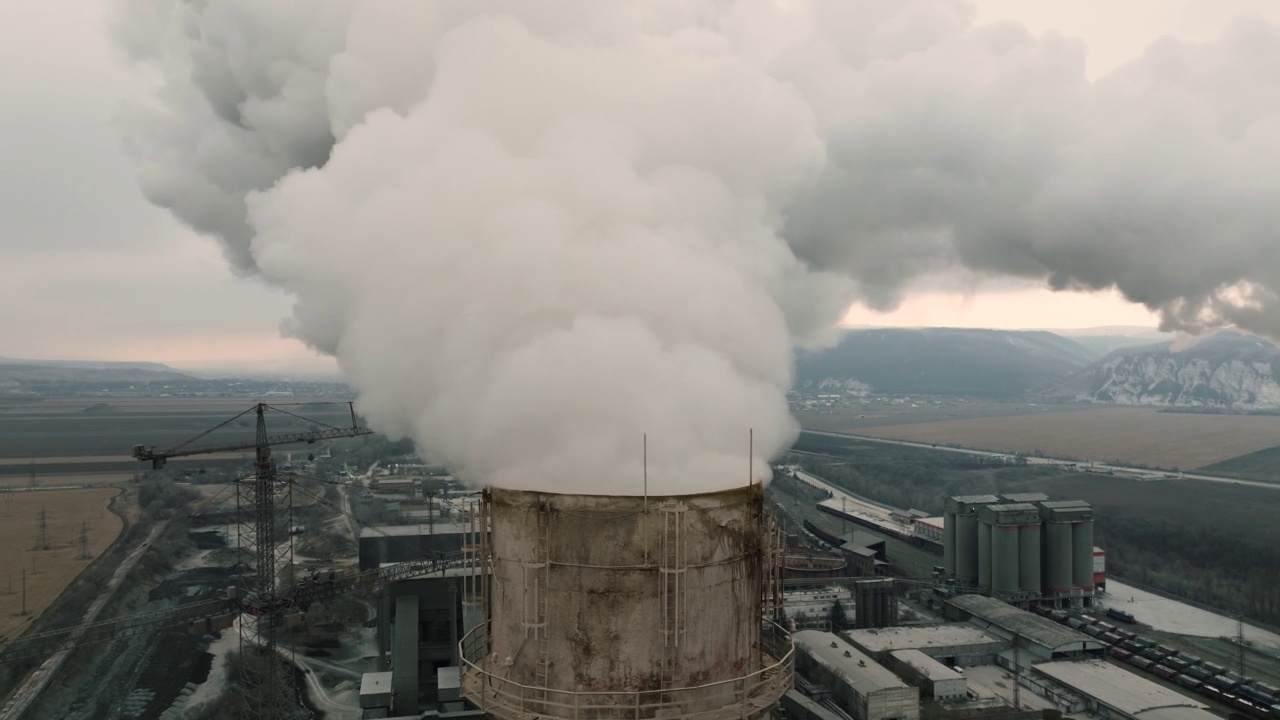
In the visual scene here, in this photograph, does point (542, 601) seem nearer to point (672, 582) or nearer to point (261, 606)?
point (672, 582)

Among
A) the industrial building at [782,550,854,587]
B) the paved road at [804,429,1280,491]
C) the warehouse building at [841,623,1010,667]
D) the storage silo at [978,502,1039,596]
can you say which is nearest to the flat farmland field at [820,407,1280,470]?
the paved road at [804,429,1280,491]

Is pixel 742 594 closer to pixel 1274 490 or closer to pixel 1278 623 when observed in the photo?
pixel 1278 623

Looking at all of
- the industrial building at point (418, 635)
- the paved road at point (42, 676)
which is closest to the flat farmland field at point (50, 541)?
the paved road at point (42, 676)

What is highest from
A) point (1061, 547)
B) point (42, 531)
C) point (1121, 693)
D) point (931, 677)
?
point (1061, 547)

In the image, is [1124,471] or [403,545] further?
[1124,471]

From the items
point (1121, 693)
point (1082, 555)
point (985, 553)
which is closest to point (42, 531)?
point (985, 553)

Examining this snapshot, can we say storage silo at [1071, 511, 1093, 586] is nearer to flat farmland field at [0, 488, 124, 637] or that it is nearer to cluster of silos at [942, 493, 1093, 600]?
cluster of silos at [942, 493, 1093, 600]

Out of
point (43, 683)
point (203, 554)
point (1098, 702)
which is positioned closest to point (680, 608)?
point (1098, 702)
